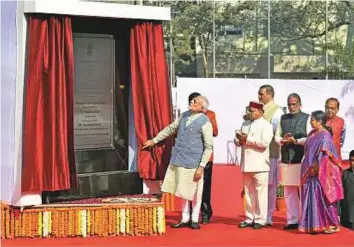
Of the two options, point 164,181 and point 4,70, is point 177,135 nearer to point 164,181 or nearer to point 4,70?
point 164,181

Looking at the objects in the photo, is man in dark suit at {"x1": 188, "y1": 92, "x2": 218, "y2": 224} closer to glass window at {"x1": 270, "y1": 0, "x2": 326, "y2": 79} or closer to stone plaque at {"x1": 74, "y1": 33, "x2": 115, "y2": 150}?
stone plaque at {"x1": 74, "y1": 33, "x2": 115, "y2": 150}

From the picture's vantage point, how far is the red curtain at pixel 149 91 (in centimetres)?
649

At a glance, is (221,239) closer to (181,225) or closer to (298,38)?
(181,225)

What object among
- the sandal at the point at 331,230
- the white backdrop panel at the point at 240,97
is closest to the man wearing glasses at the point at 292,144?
the sandal at the point at 331,230

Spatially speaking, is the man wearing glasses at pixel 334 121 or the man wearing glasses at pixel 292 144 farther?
the man wearing glasses at pixel 334 121

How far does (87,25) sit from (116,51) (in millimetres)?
445

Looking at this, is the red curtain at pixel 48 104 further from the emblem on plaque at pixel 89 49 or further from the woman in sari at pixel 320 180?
the woman in sari at pixel 320 180

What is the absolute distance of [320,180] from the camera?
6.15 m

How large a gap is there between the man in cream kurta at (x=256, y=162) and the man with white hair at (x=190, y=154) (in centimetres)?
38

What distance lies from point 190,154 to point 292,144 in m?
1.05

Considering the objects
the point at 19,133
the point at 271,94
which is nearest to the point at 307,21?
the point at 271,94

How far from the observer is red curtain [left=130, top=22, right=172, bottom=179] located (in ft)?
21.3

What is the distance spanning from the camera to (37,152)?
5824 mm

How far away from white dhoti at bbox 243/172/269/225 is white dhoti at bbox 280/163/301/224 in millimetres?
202
